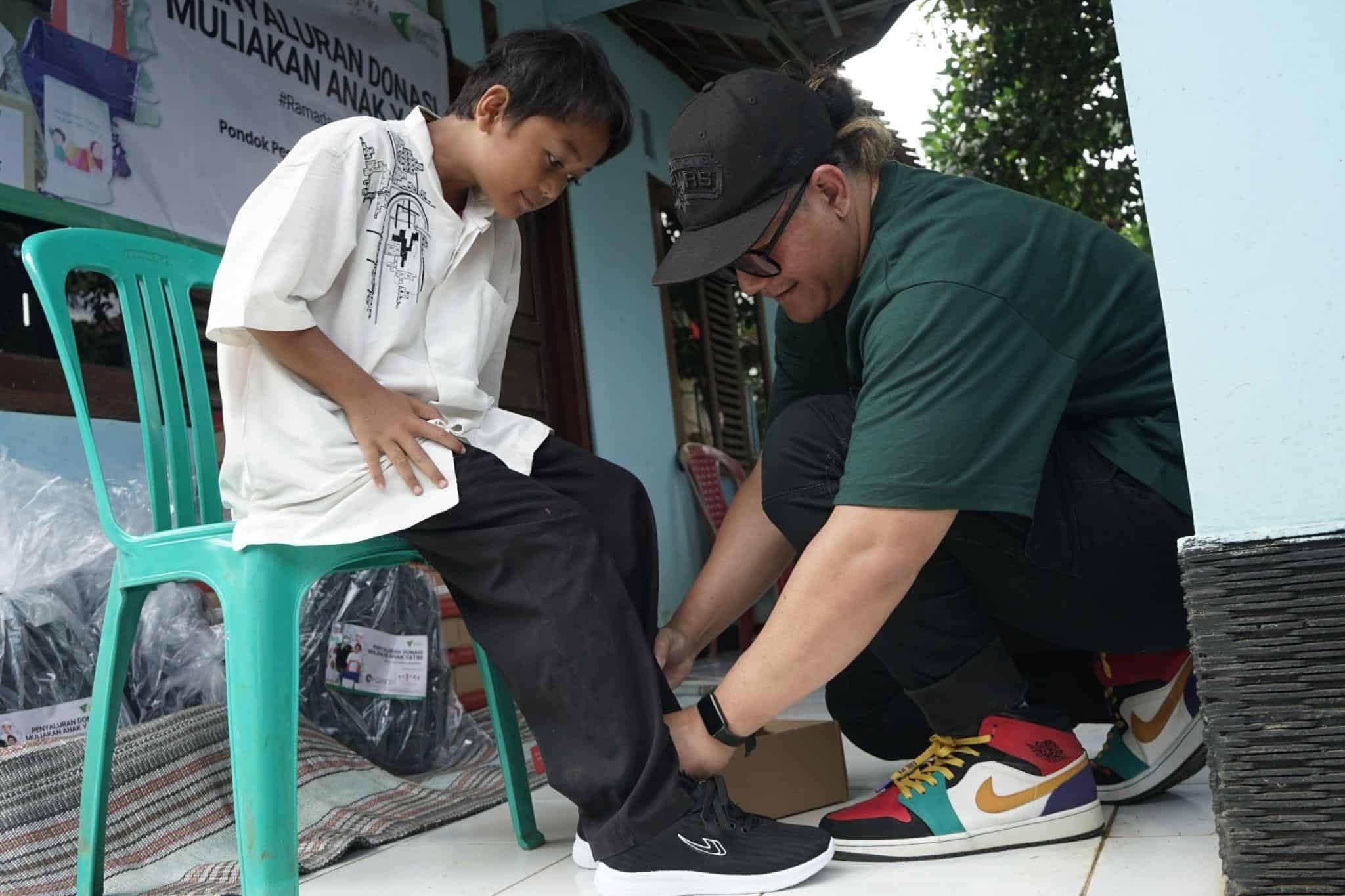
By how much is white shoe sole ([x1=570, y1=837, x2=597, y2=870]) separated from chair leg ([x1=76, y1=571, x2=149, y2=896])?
626mm

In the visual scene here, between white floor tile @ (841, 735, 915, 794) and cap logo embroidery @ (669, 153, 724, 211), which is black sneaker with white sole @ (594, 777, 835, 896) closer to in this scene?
white floor tile @ (841, 735, 915, 794)

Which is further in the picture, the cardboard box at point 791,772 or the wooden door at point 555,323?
the wooden door at point 555,323

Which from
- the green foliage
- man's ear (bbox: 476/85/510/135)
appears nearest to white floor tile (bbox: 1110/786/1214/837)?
man's ear (bbox: 476/85/510/135)

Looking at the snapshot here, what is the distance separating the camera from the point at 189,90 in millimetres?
2719

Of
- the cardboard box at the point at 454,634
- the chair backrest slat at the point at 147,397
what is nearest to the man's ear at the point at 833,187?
the chair backrest slat at the point at 147,397

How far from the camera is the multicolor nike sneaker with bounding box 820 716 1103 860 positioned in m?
1.37

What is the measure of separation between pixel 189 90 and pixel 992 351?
2238 mm

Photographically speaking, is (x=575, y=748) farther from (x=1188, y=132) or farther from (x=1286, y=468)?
(x=1188, y=132)

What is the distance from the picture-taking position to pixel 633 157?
5.06m

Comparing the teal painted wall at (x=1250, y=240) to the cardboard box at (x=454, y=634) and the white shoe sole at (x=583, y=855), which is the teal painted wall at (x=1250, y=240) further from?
the cardboard box at (x=454, y=634)

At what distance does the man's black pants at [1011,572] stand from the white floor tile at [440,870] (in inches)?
21.7

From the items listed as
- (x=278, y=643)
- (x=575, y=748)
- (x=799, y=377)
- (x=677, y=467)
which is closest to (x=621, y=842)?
(x=575, y=748)

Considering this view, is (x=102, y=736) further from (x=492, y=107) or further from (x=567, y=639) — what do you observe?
(x=492, y=107)

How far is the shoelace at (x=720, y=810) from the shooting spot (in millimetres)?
1301
